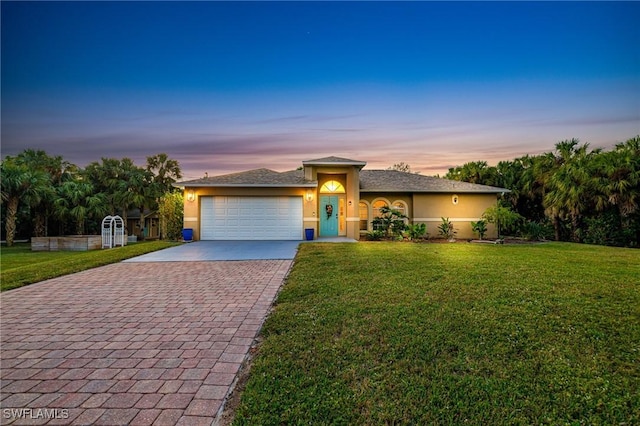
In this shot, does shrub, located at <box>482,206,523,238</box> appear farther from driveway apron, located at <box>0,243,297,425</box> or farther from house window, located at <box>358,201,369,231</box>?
driveway apron, located at <box>0,243,297,425</box>

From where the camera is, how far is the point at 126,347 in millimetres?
3617

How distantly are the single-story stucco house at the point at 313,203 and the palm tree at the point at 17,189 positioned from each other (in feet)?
44.2

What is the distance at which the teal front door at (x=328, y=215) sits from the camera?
16484 millimetres

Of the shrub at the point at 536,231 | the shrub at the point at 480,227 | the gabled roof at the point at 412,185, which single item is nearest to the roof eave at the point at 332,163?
the gabled roof at the point at 412,185

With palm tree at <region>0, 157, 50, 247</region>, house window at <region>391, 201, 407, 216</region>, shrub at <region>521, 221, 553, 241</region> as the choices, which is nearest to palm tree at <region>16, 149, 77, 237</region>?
palm tree at <region>0, 157, 50, 247</region>

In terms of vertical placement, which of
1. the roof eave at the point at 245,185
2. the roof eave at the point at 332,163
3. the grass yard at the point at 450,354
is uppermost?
the roof eave at the point at 332,163

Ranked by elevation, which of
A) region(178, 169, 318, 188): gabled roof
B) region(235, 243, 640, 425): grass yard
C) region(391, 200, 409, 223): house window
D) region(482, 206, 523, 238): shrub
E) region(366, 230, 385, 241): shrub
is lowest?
region(235, 243, 640, 425): grass yard

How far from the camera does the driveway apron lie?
8.13ft

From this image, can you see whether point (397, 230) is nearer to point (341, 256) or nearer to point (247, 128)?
point (341, 256)

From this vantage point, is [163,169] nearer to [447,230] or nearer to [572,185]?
[447,230]

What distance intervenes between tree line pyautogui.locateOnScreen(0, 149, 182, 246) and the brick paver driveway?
12.0 metres

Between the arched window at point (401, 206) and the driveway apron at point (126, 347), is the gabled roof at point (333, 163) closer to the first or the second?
the arched window at point (401, 206)

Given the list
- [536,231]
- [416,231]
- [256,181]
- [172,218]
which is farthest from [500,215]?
[172,218]

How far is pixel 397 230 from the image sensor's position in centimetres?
1584
